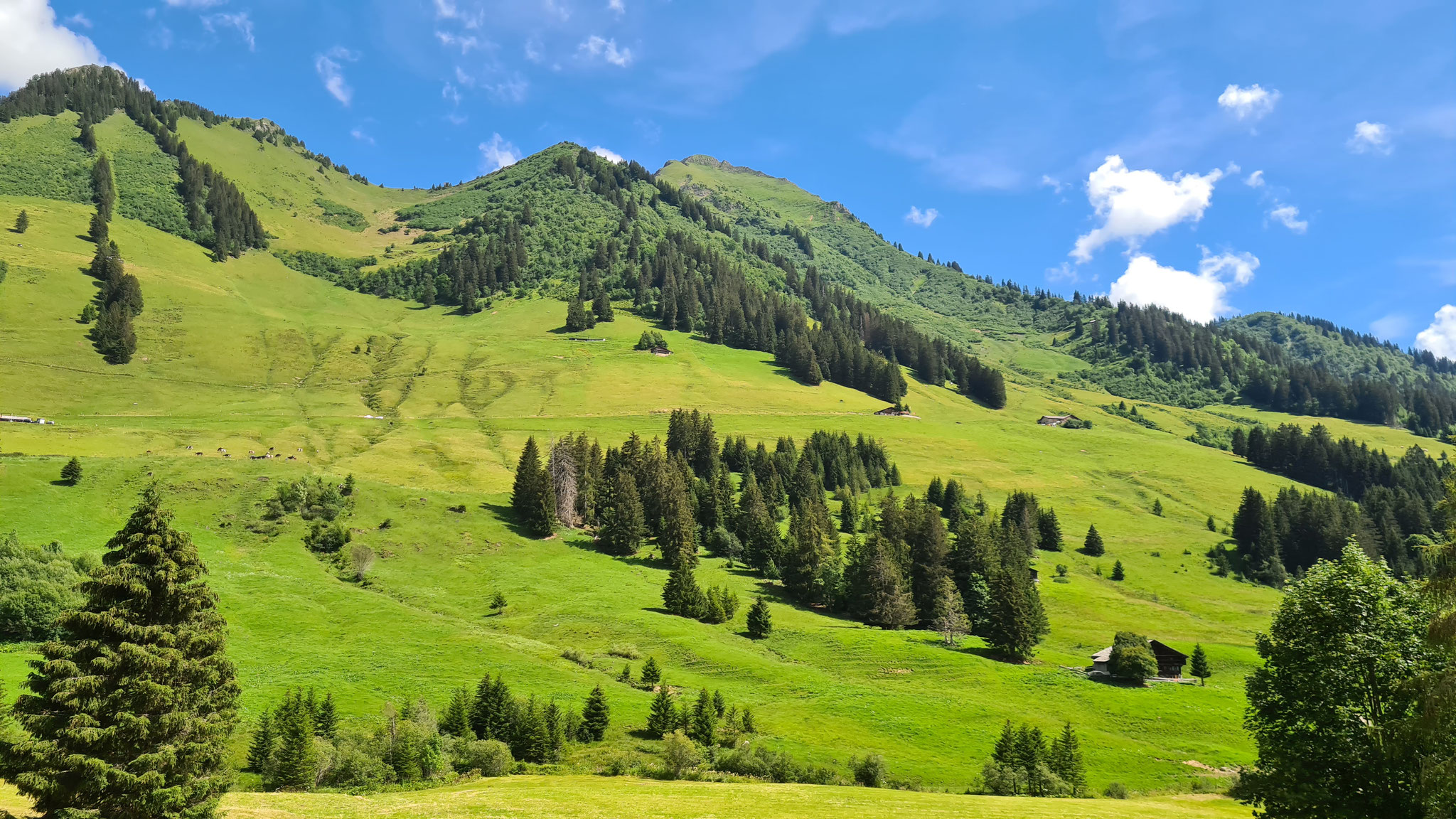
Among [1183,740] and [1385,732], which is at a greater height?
[1385,732]

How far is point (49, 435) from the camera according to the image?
117m

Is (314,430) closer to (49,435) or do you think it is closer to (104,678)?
(49,435)

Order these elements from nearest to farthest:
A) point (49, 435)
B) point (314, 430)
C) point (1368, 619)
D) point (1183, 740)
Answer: point (1368, 619), point (1183, 740), point (49, 435), point (314, 430)

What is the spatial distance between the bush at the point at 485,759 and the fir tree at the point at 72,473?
80119mm

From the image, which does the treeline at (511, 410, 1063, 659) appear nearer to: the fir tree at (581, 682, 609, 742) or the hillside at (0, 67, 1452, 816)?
the hillside at (0, 67, 1452, 816)

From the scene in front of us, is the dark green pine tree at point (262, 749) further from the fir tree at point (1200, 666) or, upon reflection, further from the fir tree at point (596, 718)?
the fir tree at point (1200, 666)

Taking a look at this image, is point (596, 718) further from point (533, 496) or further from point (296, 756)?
point (533, 496)

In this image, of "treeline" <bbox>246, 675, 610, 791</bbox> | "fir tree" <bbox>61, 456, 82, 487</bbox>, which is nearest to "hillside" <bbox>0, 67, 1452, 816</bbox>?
"fir tree" <bbox>61, 456, 82, 487</bbox>

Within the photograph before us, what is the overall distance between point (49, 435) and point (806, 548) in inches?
4866

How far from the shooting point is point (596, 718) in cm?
5816

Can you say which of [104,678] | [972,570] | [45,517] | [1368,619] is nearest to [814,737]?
[1368,619]

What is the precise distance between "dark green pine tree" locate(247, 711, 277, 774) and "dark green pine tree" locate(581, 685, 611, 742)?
21.6 m

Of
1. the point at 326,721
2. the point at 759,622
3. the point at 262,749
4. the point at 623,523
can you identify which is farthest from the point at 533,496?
the point at 262,749

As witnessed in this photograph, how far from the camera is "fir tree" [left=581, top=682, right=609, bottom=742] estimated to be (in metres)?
57.2
